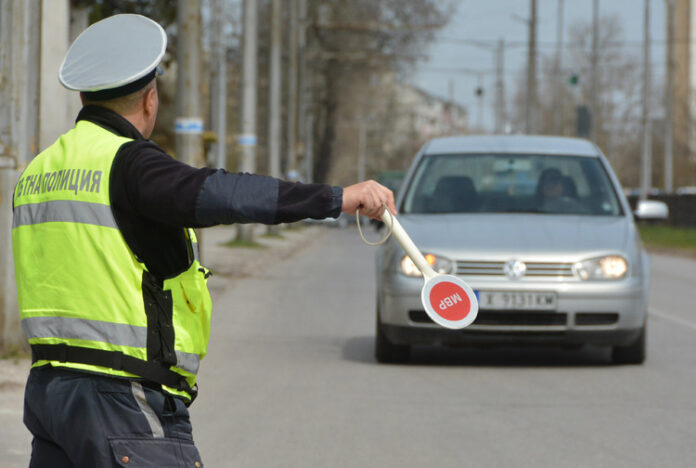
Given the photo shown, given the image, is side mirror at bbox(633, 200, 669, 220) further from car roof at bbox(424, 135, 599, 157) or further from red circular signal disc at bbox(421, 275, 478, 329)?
red circular signal disc at bbox(421, 275, 478, 329)

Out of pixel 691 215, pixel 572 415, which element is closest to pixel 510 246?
pixel 572 415

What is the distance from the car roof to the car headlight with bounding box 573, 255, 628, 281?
1.78m

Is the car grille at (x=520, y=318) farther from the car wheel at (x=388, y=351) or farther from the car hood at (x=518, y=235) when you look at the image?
the car wheel at (x=388, y=351)

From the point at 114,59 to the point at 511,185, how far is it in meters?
7.68

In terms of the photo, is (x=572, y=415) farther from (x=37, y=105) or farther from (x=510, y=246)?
(x=37, y=105)

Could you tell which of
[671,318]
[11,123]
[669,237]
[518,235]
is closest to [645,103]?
[669,237]

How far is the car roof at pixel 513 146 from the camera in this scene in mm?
10961

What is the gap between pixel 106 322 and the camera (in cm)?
309

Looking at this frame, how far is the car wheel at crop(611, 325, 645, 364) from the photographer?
963cm

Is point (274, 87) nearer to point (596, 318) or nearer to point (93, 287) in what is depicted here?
point (596, 318)

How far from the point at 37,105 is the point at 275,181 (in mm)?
6973

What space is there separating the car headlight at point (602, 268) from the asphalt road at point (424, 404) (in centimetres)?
68

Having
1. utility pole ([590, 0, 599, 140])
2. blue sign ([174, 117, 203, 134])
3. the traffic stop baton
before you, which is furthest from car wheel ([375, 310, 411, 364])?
utility pole ([590, 0, 599, 140])

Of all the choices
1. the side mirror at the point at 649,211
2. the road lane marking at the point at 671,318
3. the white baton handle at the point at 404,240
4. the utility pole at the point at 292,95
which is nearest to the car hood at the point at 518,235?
the side mirror at the point at 649,211
